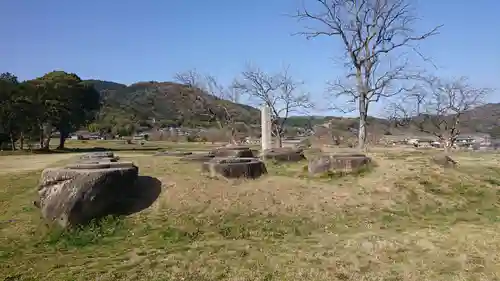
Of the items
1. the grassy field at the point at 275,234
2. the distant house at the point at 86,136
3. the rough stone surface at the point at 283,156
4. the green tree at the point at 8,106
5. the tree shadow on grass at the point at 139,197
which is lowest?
the grassy field at the point at 275,234

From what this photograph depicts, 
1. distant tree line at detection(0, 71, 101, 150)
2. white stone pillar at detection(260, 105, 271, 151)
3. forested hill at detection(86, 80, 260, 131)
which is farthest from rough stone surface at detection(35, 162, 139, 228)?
forested hill at detection(86, 80, 260, 131)

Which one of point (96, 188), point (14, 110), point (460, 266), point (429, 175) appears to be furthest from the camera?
point (14, 110)

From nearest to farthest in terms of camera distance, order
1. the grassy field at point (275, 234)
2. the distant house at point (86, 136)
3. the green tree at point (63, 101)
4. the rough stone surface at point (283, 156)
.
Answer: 1. the grassy field at point (275, 234)
2. the rough stone surface at point (283, 156)
3. the green tree at point (63, 101)
4. the distant house at point (86, 136)

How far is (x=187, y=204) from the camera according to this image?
784 centimetres

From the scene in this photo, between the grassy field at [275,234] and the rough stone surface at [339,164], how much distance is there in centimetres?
103

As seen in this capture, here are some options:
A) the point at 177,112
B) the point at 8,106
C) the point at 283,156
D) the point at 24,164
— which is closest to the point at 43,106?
the point at 8,106

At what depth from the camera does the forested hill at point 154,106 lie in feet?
107

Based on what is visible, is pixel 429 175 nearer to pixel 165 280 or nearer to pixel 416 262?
pixel 416 262

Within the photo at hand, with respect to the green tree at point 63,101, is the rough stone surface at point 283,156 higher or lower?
lower

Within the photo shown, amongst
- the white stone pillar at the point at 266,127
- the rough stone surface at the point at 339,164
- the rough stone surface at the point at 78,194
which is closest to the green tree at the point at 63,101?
the white stone pillar at the point at 266,127

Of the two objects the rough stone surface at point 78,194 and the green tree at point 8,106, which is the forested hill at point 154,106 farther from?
the rough stone surface at point 78,194

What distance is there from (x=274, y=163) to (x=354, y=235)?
8.87 meters

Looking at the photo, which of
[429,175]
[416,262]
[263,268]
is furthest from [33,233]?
[429,175]

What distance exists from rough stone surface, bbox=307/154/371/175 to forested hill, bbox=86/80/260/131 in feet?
63.3
